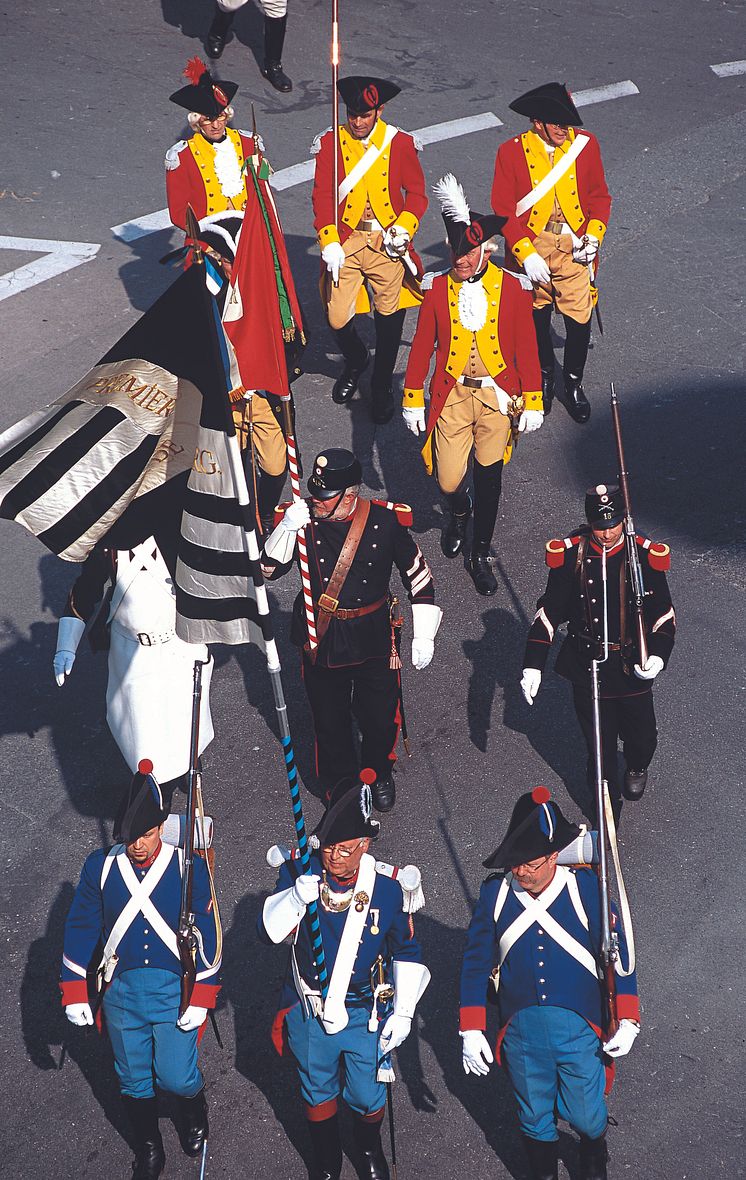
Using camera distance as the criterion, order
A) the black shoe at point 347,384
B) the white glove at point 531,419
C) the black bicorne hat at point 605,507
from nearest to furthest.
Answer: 1. the black bicorne hat at point 605,507
2. the white glove at point 531,419
3. the black shoe at point 347,384

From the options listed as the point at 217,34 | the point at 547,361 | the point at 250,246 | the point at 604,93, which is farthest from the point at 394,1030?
the point at 217,34

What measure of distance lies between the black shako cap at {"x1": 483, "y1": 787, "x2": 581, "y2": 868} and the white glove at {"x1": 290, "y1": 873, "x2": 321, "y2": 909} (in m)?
0.71

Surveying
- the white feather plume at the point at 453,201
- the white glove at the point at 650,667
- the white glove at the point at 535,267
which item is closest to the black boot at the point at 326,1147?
the white glove at the point at 650,667

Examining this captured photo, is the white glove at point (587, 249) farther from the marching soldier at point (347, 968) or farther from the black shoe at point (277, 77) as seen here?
the black shoe at point (277, 77)

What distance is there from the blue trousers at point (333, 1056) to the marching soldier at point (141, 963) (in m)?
0.44

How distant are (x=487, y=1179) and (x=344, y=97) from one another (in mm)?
7491

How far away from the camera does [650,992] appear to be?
21.6 feet

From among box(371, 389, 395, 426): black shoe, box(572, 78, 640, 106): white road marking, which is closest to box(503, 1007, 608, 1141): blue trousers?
box(371, 389, 395, 426): black shoe

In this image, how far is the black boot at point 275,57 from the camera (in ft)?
50.3

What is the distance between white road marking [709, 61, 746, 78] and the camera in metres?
16.5

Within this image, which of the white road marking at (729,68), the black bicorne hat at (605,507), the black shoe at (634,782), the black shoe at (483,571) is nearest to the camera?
the black bicorne hat at (605,507)

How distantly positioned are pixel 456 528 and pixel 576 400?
6.65ft

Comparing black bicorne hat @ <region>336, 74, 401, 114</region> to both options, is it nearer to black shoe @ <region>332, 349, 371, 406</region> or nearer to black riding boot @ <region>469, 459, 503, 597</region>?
black shoe @ <region>332, 349, 371, 406</region>

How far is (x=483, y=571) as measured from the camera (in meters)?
9.12
